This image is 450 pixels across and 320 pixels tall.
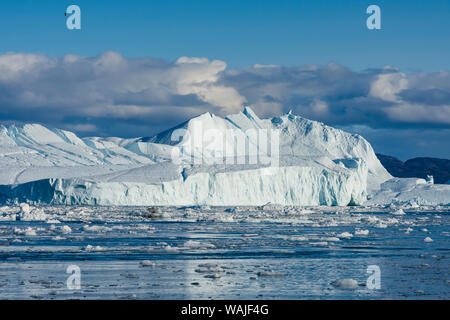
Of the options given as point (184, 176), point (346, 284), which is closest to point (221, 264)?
point (346, 284)

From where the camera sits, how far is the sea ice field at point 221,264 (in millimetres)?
9934

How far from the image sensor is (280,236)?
2042 centimetres

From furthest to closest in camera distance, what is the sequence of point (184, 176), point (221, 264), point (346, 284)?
point (184, 176) < point (221, 264) < point (346, 284)

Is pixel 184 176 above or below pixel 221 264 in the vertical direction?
above

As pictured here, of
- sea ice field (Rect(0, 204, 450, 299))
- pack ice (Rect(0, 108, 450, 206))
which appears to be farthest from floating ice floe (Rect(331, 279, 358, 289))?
pack ice (Rect(0, 108, 450, 206))

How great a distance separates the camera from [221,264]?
1311 cm

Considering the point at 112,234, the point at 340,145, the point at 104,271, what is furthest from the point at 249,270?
the point at 340,145

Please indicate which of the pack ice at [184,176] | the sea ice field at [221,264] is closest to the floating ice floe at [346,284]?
the sea ice field at [221,264]

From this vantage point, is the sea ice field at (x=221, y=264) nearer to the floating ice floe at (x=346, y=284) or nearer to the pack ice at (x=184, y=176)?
the floating ice floe at (x=346, y=284)

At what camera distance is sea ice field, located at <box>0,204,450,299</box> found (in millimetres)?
9934

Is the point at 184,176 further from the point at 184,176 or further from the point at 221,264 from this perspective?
the point at 221,264

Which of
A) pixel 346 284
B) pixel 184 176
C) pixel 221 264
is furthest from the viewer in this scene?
pixel 184 176
